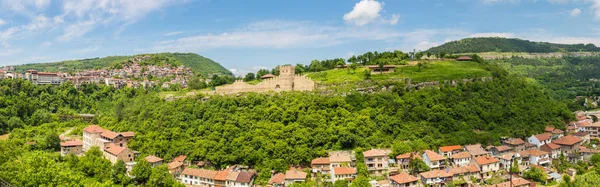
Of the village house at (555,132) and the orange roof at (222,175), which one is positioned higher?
the village house at (555,132)

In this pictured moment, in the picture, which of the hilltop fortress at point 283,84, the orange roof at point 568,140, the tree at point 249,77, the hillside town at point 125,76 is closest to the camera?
the orange roof at point 568,140

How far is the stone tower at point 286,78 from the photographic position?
47844mm

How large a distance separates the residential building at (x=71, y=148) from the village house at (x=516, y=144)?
4347 cm

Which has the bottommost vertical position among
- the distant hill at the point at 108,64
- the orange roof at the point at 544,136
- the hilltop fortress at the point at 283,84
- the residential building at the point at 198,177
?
the residential building at the point at 198,177

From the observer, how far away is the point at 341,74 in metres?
56.1

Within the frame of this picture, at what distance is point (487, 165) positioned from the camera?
35.9 m

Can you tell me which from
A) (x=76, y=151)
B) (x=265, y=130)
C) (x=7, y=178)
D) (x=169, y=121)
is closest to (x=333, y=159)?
(x=265, y=130)

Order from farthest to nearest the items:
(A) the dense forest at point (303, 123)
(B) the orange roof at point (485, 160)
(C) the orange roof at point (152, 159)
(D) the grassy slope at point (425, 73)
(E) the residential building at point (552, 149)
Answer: (D) the grassy slope at point (425, 73)
(E) the residential building at point (552, 149)
(C) the orange roof at point (152, 159)
(A) the dense forest at point (303, 123)
(B) the orange roof at point (485, 160)

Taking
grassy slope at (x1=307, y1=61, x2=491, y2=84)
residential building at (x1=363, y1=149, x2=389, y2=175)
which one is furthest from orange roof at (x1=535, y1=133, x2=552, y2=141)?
residential building at (x1=363, y1=149, x2=389, y2=175)

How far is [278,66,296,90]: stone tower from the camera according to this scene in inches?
1884

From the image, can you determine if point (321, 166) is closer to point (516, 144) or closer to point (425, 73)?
point (516, 144)

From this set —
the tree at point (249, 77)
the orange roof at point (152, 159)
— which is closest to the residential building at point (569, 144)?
the orange roof at point (152, 159)

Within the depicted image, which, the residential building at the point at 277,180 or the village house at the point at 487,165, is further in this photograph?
the village house at the point at 487,165

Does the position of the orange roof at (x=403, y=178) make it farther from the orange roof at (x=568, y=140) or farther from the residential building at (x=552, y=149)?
the orange roof at (x=568, y=140)
